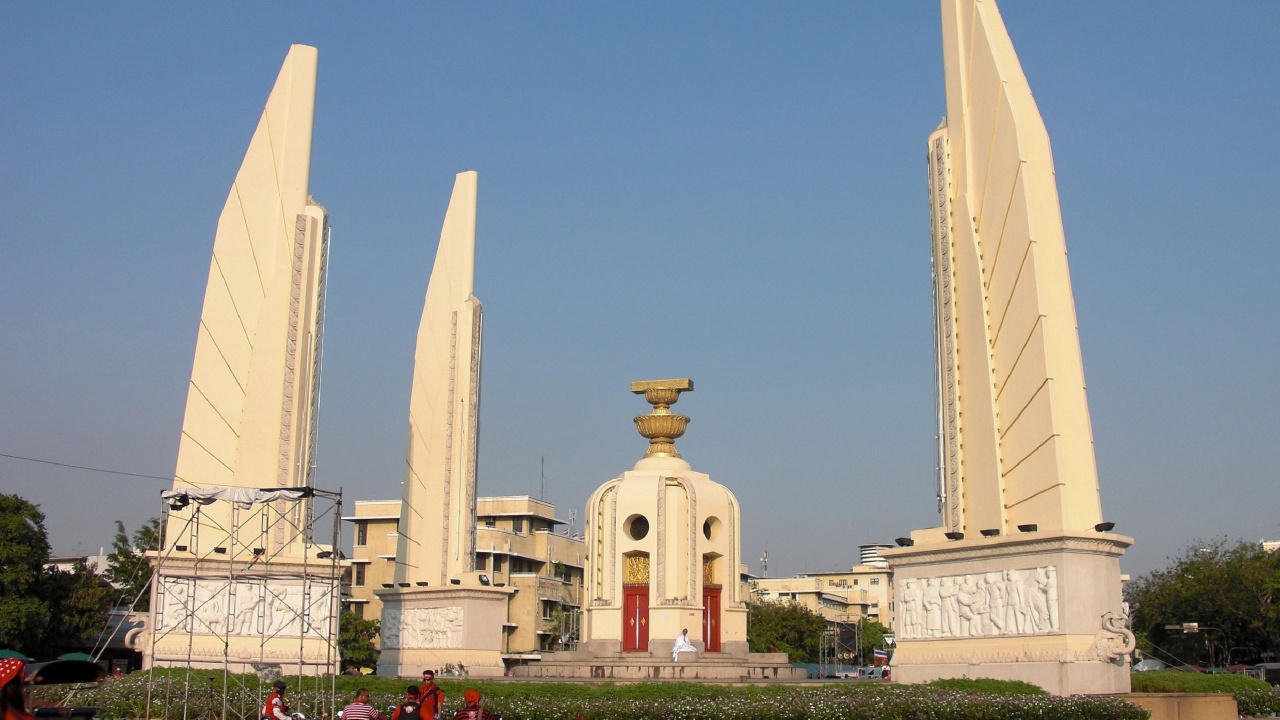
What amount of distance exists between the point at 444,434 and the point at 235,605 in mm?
8720

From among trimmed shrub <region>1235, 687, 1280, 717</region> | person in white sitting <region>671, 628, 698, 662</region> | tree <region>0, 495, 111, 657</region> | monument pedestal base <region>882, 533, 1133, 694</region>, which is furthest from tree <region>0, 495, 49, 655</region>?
trimmed shrub <region>1235, 687, 1280, 717</region>

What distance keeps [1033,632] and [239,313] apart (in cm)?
1461

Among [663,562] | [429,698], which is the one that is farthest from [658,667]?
[429,698]

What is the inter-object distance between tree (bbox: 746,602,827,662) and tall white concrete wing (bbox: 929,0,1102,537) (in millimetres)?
35249

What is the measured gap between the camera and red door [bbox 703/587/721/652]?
100 ft

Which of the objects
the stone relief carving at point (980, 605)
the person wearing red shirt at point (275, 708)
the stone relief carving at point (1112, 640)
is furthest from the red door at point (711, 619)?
the person wearing red shirt at point (275, 708)

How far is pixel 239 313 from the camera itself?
21.8 m

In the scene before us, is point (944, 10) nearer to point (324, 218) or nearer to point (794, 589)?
point (324, 218)

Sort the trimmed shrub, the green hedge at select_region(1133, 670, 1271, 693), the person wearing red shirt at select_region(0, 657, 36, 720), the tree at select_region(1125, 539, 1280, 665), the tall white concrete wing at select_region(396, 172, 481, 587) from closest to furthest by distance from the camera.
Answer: the person wearing red shirt at select_region(0, 657, 36, 720), the green hedge at select_region(1133, 670, 1271, 693), the trimmed shrub, the tall white concrete wing at select_region(396, 172, 481, 587), the tree at select_region(1125, 539, 1280, 665)

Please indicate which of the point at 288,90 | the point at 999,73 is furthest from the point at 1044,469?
the point at 288,90

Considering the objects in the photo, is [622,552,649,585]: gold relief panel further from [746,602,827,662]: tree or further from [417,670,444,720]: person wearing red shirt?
[746,602,827,662]: tree

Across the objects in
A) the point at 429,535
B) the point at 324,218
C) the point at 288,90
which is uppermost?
the point at 288,90

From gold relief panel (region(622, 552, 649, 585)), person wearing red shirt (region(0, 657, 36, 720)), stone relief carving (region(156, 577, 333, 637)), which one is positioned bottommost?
person wearing red shirt (region(0, 657, 36, 720))

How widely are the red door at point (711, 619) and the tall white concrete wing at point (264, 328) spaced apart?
12.7 meters
